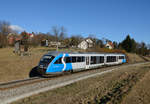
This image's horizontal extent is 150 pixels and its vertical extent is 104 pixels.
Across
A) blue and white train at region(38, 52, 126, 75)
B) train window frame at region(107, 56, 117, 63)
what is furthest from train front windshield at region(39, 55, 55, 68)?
train window frame at region(107, 56, 117, 63)

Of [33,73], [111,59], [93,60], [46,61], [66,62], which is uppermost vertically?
[46,61]

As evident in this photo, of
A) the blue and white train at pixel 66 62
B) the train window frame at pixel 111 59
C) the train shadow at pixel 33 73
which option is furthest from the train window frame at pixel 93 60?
the train shadow at pixel 33 73

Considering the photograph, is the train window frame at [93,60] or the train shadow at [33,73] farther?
the train window frame at [93,60]

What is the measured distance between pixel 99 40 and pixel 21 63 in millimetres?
56531

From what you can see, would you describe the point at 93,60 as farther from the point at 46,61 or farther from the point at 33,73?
the point at 33,73

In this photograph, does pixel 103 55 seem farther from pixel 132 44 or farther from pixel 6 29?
pixel 6 29

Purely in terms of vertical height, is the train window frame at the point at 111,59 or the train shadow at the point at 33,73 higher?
the train window frame at the point at 111,59

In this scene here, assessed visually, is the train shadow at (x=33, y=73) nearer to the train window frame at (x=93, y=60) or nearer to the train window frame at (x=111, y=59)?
the train window frame at (x=93, y=60)

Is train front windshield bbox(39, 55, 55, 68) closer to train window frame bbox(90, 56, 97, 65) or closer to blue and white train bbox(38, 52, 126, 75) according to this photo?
blue and white train bbox(38, 52, 126, 75)

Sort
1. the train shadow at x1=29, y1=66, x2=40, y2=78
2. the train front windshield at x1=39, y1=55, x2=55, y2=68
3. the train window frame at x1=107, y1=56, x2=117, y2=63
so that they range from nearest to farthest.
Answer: the train front windshield at x1=39, y1=55, x2=55, y2=68 < the train shadow at x1=29, y1=66, x2=40, y2=78 < the train window frame at x1=107, y1=56, x2=117, y2=63

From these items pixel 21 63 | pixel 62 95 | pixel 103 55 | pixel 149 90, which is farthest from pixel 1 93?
pixel 103 55

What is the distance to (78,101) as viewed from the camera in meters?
7.61

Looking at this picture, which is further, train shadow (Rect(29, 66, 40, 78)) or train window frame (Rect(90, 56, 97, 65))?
train window frame (Rect(90, 56, 97, 65))

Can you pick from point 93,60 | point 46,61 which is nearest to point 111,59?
point 93,60
